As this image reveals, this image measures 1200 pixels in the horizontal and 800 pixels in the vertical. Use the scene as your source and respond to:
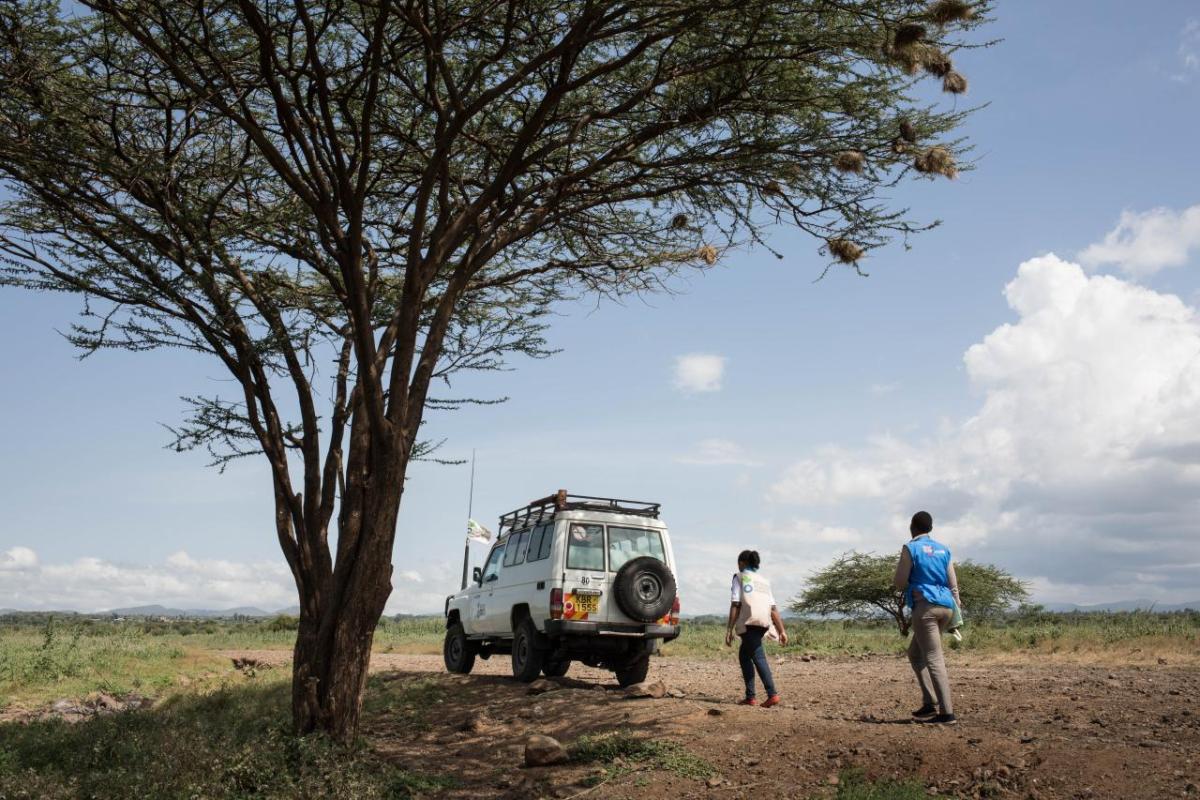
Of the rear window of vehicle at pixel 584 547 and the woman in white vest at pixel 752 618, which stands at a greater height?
the rear window of vehicle at pixel 584 547

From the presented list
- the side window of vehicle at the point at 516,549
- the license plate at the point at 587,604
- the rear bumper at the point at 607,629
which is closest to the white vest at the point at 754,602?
the rear bumper at the point at 607,629

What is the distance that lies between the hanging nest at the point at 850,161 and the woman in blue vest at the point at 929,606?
3992 millimetres

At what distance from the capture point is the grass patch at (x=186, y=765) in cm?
871

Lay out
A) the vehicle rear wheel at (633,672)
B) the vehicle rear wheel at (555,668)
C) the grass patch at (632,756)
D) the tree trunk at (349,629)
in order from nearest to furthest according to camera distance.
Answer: the grass patch at (632,756), the tree trunk at (349,629), the vehicle rear wheel at (555,668), the vehicle rear wheel at (633,672)

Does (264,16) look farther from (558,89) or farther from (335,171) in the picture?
(558,89)

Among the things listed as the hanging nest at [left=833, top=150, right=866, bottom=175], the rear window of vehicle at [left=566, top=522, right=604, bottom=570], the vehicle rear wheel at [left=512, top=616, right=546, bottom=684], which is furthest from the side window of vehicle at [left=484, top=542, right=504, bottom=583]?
the hanging nest at [left=833, top=150, right=866, bottom=175]

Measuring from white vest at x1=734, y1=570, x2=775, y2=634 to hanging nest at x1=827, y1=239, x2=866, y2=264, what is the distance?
13.0 ft

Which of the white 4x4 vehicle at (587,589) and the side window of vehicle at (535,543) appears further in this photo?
the side window of vehicle at (535,543)

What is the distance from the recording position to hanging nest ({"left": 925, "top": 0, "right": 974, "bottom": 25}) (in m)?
9.03

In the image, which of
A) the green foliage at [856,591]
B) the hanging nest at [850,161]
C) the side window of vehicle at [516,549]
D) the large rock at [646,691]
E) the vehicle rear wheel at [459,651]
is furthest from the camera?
the green foliage at [856,591]

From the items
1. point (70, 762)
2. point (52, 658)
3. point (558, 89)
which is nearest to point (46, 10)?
point (558, 89)

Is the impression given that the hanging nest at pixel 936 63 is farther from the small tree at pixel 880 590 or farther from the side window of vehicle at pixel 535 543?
the small tree at pixel 880 590

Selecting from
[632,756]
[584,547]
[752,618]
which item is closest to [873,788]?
[632,756]

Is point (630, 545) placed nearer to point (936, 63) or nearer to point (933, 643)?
point (933, 643)
